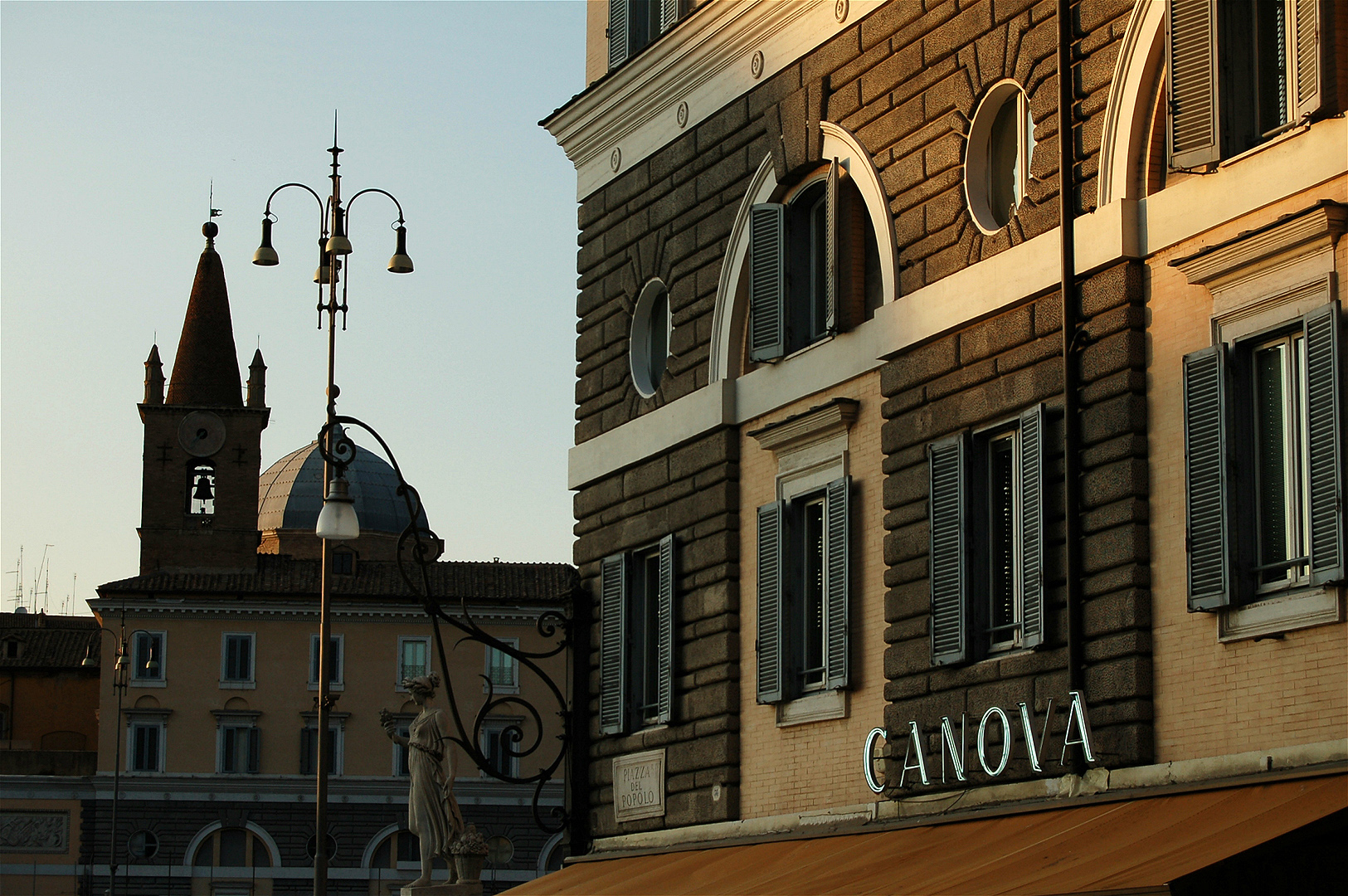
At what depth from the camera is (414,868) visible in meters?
72.7

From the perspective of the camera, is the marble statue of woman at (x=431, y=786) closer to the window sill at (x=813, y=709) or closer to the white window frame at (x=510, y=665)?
the window sill at (x=813, y=709)

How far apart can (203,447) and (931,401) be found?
72801 mm

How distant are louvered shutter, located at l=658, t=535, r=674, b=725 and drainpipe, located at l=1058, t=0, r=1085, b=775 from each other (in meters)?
6.33

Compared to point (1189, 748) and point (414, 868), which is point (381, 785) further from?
point (1189, 748)

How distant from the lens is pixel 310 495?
3738 inches

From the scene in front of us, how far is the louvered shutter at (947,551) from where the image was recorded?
15.7m

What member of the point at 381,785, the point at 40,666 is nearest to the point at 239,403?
the point at 40,666

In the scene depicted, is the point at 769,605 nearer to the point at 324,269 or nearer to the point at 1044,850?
the point at 1044,850

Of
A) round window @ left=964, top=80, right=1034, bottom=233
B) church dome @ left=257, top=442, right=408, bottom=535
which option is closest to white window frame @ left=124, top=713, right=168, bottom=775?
church dome @ left=257, top=442, right=408, bottom=535

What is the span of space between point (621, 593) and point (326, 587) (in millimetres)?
6989

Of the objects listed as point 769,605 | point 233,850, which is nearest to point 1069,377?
point 769,605

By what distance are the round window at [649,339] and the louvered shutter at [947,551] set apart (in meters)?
5.86

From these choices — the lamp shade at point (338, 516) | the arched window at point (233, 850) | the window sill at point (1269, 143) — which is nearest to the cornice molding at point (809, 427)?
the window sill at point (1269, 143)

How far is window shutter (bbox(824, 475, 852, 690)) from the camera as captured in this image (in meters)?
17.4
